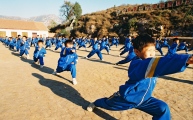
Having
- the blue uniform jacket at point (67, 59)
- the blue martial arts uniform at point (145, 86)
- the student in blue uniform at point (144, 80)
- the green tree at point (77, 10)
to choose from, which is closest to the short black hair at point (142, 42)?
the student in blue uniform at point (144, 80)

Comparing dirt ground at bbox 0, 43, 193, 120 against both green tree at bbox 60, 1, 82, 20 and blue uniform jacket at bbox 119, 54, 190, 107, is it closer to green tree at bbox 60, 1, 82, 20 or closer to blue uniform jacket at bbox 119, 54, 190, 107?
blue uniform jacket at bbox 119, 54, 190, 107

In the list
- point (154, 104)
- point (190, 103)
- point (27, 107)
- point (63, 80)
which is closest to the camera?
point (154, 104)

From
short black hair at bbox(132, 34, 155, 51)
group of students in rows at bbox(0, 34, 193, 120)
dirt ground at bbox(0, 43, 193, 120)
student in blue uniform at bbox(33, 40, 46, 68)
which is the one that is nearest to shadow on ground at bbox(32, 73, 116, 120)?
dirt ground at bbox(0, 43, 193, 120)

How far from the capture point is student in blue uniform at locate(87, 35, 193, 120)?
6.57ft

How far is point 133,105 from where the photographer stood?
2713 millimetres

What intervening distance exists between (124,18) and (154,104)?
42984 mm

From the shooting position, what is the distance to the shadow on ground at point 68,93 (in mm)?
3738

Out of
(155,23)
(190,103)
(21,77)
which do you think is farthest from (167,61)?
(155,23)

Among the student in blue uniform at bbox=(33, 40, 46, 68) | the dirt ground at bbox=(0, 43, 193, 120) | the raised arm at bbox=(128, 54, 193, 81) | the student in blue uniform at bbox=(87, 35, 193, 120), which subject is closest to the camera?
the raised arm at bbox=(128, 54, 193, 81)

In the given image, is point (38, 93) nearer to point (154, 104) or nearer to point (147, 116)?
point (147, 116)

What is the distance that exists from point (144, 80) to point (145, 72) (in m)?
0.38

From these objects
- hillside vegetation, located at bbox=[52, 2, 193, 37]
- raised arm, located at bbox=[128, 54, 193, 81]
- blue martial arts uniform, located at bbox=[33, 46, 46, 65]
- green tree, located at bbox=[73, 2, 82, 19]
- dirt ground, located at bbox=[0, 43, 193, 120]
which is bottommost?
dirt ground, located at bbox=[0, 43, 193, 120]

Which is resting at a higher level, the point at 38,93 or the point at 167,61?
the point at 167,61

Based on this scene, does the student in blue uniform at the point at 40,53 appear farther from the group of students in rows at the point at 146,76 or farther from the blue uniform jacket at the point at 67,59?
the group of students in rows at the point at 146,76
